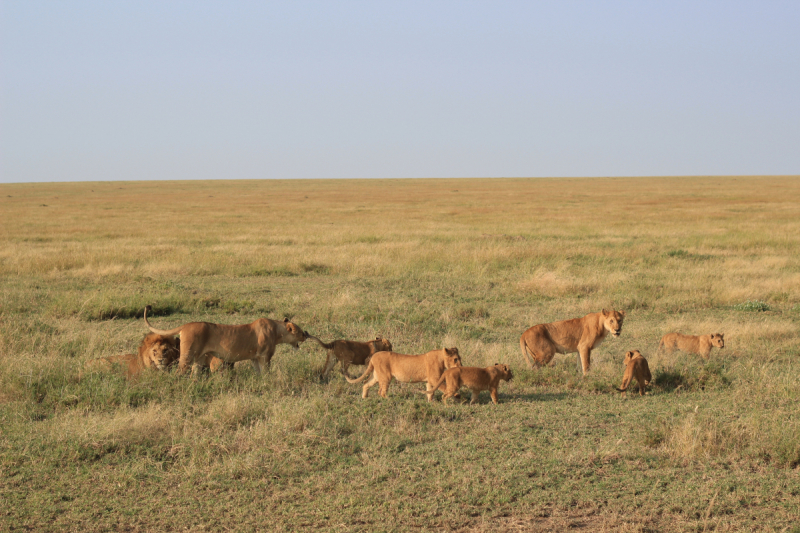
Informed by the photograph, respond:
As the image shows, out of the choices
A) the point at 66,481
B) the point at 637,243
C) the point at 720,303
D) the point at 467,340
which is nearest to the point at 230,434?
the point at 66,481

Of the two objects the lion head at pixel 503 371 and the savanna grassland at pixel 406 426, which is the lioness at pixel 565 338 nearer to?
the savanna grassland at pixel 406 426

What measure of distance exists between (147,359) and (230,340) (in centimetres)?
110

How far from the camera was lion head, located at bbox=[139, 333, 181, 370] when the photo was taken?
7.93 metres

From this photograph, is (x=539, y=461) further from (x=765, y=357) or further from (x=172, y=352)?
(x=765, y=357)

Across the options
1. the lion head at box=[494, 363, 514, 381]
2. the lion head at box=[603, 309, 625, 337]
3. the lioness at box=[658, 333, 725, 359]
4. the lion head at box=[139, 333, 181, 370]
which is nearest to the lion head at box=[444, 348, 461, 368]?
the lion head at box=[494, 363, 514, 381]

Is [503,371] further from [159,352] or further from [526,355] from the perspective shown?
[159,352]

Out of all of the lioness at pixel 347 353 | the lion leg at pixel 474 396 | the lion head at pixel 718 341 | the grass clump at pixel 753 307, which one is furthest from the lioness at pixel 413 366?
the grass clump at pixel 753 307

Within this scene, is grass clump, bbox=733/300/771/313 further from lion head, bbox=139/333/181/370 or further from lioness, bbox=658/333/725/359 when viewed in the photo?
lion head, bbox=139/333/181/370

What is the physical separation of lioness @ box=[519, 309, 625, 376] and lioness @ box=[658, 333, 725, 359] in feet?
5.70

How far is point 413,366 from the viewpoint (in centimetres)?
745

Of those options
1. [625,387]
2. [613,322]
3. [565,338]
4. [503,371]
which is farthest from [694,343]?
[503,371]

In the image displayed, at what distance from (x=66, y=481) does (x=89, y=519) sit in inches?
30.7

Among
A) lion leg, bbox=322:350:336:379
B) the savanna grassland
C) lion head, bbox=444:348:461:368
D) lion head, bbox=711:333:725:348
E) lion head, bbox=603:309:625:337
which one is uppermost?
lion head, bbox=603:309:625:337

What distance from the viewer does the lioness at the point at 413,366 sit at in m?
7.41
